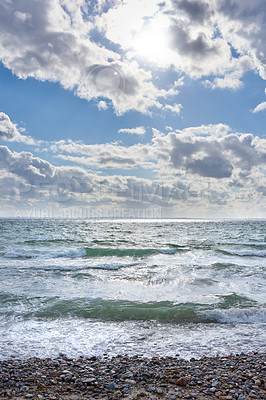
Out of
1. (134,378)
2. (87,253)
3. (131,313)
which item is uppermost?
(134,378)

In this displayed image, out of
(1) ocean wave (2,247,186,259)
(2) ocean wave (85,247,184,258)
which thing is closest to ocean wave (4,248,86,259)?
(1) ocean wave (2,247,186,259)

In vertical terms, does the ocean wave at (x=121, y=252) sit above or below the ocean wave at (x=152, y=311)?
below

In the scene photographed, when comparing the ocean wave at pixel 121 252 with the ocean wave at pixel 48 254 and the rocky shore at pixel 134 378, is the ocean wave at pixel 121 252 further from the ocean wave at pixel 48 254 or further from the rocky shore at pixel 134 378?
the rocky shore at pixel 134 378

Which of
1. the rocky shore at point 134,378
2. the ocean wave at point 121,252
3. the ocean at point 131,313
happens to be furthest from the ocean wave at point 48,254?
the rocky shore at point 134,378

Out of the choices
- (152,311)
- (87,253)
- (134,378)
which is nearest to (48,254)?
(87,253)

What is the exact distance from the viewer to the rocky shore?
443cm

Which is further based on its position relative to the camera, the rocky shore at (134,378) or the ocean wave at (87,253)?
the ocean wave at (87,253)

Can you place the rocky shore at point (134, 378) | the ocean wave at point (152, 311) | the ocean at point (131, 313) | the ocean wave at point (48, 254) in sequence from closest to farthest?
the rocky shore at point (134, 378)
the ocean at point (131, 313)
the ocean wave at point (152, 311)
the ocean wave at point (48, 254)

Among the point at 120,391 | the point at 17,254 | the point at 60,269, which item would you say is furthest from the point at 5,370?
the point at 17,254

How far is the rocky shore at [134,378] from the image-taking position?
443cm

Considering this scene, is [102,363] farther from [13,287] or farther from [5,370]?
[13,287]

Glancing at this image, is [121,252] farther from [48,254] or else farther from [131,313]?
[131,313]

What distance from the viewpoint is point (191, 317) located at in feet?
28.7

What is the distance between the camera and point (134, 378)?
4996 millimetres
